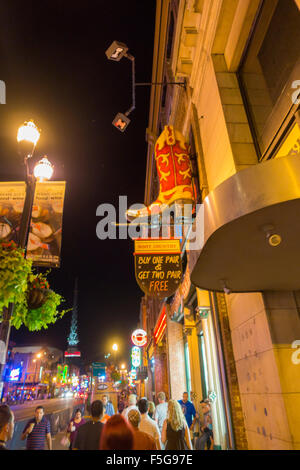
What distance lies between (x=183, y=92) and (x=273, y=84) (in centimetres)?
585

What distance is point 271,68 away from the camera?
5.90 meters

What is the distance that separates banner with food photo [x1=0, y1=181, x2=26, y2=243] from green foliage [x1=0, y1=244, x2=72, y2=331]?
0.74 metres

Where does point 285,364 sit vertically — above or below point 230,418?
above

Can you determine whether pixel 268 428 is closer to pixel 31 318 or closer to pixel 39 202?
pixel 31 318

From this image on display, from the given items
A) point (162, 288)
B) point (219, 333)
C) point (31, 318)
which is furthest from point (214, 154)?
point (31, 318)

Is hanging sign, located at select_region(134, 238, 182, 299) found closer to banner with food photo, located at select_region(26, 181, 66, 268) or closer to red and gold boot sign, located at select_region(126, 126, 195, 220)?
red and gold boot sign, located at select_region(126, 126, 195, 220)

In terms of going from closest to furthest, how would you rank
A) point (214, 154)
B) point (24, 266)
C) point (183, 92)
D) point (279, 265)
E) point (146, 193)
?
point (279, 265)
point (24, 266)
point (214, 154)
point (183, 92)
point (146, 193)

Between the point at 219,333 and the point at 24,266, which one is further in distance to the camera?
the point at 219,333

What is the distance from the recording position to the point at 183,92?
1091 centimetres

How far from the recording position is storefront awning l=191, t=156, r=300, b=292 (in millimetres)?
2824

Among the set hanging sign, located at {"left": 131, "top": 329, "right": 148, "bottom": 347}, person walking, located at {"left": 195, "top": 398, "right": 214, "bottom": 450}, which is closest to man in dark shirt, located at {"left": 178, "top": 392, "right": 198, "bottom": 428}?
person walking, located at {"left": 195, "top": 398, "right": 214, "bottom": 450}

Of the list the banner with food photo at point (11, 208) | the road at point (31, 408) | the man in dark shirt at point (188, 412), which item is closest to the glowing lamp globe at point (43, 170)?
the banner with food photo at point (11, 208)

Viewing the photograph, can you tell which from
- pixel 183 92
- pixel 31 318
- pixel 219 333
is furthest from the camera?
pixel 183 92

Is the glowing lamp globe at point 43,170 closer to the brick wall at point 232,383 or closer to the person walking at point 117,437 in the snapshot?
the brick wall at point 232,383
